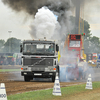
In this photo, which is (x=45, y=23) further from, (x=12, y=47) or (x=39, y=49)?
(x=12, y=47)

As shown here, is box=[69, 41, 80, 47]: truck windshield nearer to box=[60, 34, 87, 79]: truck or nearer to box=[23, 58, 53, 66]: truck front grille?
box=[60, 34, 87, 79]: truck

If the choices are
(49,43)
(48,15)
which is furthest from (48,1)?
(49,43)

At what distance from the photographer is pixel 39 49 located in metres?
19.6

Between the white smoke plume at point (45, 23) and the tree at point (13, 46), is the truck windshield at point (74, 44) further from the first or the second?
the tree at point (13, 46)

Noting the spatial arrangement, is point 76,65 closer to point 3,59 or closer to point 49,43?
point 49,43

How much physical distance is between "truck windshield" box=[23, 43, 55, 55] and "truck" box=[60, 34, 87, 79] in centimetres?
477

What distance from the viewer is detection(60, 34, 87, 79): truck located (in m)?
25.1

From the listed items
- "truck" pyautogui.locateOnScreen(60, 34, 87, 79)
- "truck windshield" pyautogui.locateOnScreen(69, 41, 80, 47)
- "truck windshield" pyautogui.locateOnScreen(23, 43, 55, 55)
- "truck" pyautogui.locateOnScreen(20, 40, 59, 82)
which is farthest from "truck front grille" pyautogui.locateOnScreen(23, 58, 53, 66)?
"truck windshield" pyautogui.locateOnScreen(69, 41, 80, 47)

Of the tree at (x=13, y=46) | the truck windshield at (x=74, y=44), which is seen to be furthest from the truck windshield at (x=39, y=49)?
the tree at (x=13, y=46)

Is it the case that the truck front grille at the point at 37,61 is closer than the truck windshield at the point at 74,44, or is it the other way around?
the truck front grille at the point at 37,61

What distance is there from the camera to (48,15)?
28641mm

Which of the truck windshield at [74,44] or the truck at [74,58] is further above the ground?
the truck windshield at [74,44]

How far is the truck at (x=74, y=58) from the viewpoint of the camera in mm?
25080

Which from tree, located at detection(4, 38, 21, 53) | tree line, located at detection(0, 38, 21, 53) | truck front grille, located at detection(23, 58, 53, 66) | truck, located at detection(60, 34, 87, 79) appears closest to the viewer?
truck front grille, located at detection(23, 58, 53, 66)
